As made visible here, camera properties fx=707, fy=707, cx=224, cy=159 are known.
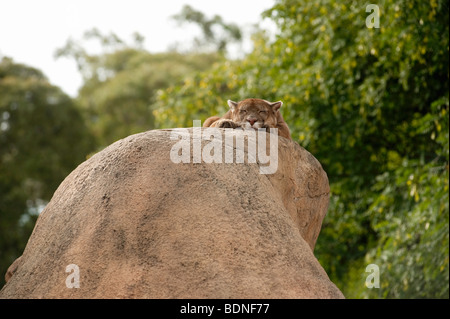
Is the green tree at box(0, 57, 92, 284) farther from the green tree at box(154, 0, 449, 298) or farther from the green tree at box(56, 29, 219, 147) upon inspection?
the green tree at box(154, 0, 449, 298)

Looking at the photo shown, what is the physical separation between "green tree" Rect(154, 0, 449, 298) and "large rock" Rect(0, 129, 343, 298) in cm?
632

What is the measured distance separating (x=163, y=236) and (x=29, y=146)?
23.7m

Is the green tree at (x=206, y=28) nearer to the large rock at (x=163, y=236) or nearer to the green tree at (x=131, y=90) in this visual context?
the green tree at (x=131, y=90)

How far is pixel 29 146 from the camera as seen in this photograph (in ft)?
89.4

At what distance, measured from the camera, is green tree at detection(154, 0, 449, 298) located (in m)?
11.0

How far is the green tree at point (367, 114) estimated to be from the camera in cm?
1100

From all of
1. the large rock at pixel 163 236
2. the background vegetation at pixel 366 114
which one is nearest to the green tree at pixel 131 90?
the background vegetation at pixel 366 114

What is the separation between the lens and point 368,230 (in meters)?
14.5

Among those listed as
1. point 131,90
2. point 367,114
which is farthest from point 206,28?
point 367,114

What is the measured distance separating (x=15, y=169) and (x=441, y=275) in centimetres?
1882

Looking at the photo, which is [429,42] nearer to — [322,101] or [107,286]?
[322,101]

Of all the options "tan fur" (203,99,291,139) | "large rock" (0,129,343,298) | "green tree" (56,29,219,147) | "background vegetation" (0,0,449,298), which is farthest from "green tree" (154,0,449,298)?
"green tree" (56,29,219,147)
